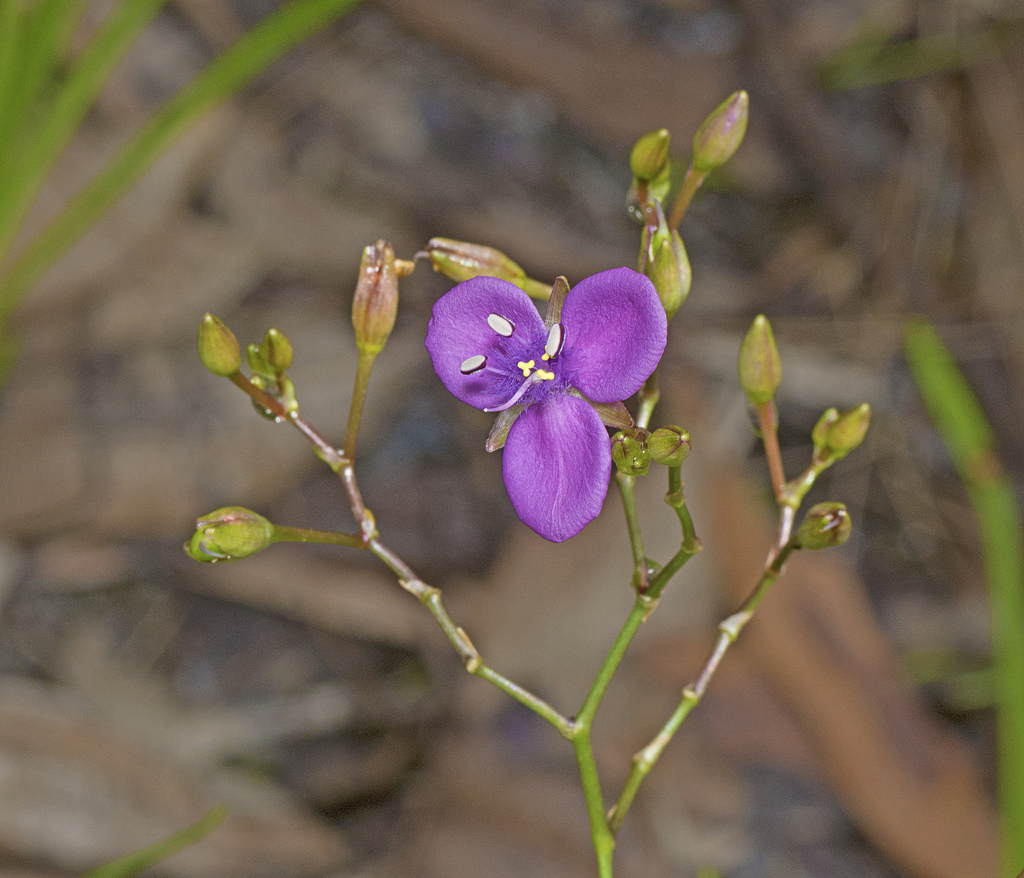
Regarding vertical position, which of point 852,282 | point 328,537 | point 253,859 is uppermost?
point 852,282

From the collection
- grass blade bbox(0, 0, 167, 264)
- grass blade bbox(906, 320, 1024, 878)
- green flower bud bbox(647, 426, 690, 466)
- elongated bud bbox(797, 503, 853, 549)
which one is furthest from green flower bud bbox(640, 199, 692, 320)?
grass blade bbox(0, 0, 167, 264)

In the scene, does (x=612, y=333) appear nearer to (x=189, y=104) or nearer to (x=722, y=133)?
(x=722, y=133)

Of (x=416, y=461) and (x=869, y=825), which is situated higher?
(x=416, y=461)

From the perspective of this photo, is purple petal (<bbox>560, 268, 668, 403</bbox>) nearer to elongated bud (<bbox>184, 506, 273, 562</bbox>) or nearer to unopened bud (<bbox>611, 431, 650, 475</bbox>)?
unopened bud (<bbox>611, 431, 650, 475</bbox>)

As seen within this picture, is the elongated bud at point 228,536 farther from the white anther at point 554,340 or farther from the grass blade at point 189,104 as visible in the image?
the grass blade at point 189,104

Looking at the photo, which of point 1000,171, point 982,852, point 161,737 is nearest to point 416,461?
point 161,737

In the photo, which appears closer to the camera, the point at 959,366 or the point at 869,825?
the point at 869,825

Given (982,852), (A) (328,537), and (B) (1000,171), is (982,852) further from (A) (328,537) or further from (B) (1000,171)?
(B) (1000,171)
